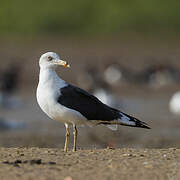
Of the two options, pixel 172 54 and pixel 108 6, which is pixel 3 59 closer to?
pixel 172 54

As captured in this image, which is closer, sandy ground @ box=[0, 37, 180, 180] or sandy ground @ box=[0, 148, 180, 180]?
sandy ground @ box=[0, 148, 180, 180]

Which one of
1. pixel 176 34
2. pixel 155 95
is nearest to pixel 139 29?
pixel 176 34

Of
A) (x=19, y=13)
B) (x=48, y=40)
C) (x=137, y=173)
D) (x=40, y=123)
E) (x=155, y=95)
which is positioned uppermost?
(x=19, y=13)

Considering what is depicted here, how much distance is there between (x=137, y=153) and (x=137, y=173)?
4.35 feet

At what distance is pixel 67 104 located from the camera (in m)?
9.14

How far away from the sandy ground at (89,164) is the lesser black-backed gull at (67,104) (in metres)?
0.44

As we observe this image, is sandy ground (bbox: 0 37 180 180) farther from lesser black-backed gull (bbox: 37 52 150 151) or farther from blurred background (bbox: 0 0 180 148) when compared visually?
lesser black-backed gull (bbox: 37 52 150 151)

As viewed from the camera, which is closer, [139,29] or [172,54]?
[172,54]

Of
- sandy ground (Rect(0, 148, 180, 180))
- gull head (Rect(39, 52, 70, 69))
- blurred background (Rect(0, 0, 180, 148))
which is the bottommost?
sandy ground (Rect(0, 148, 180, 180))

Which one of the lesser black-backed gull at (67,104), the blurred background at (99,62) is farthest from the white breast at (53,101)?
the blurred background at (99,62)

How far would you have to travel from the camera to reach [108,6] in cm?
4616

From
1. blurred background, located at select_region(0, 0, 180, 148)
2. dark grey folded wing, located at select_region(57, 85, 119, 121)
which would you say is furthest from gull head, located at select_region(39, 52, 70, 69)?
blurred background, located at select_region(0, 0, 180, 148)

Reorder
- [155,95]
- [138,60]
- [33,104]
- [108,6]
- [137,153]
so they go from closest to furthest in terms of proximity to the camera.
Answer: [137,153]
[33,104]
[155,95]
[138,60]
[108,6]

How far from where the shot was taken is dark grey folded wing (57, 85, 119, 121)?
9.16 m
